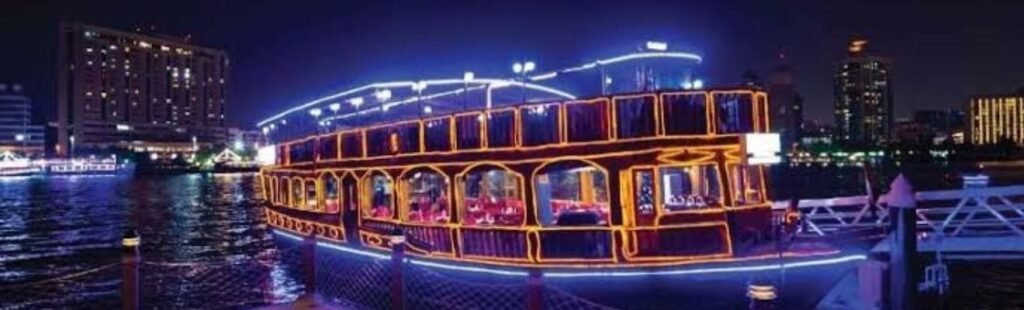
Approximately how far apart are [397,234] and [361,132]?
975 centimetres

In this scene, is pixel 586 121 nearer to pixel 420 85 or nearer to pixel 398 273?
pixel 398 273

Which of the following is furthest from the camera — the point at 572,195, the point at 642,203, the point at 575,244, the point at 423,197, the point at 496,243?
the point at 423,197

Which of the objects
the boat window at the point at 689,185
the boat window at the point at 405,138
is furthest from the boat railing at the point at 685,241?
the boat window at the point at 405,138

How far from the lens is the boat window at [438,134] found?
62.1ft

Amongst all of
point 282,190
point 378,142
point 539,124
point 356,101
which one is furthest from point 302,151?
point 539,124

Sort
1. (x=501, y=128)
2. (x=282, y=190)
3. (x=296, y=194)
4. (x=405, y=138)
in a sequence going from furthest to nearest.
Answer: (x=282, y=190) < (x=296, y=194) < (x=405, y=138) < (x=501, y=128)

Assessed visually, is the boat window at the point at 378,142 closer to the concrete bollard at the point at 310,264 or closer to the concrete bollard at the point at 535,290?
the concrete bollard at the point at 310,264

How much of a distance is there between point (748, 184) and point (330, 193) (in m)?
13.1

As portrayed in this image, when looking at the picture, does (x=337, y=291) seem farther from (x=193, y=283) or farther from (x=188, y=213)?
(x=188, y=213)

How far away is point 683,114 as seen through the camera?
615 inches

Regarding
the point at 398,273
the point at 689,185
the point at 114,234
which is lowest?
the point at 114,234

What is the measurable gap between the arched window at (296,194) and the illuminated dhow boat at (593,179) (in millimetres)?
7507

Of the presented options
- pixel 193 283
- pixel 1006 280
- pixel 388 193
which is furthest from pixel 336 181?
pixel 1006 280

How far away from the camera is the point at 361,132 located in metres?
22.4
